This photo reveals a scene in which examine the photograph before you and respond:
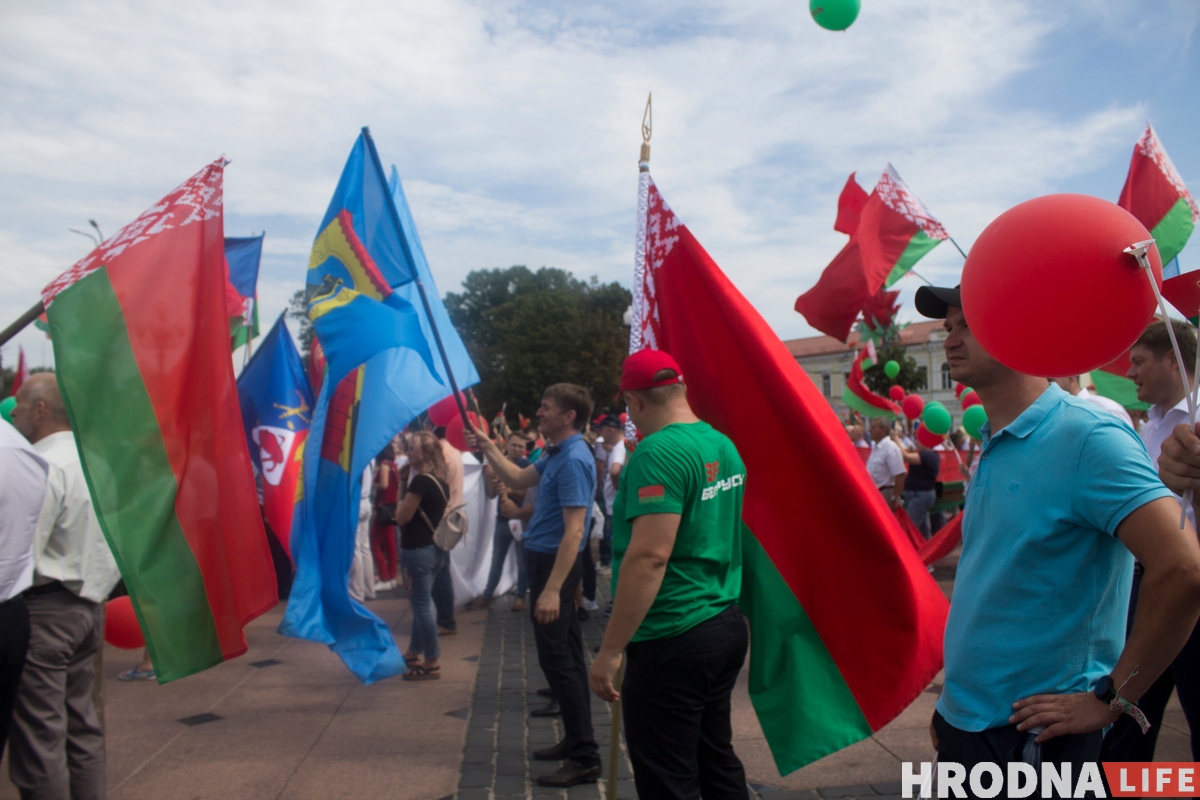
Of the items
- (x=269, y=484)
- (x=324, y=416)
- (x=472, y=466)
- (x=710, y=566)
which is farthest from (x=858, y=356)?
(x=710, y=566)

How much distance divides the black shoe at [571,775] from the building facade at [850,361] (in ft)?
174

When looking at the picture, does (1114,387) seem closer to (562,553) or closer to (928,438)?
(928,438)

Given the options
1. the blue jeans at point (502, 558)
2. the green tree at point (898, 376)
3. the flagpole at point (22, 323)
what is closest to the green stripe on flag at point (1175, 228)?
the blue jeans at point (502, 558)

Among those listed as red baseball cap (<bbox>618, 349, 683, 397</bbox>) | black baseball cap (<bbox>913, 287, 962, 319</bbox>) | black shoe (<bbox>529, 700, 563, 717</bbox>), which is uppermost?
black baseball cap (<bbox>913, 287, 962, 319</bbox>)

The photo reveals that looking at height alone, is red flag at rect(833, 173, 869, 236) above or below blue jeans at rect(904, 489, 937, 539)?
above

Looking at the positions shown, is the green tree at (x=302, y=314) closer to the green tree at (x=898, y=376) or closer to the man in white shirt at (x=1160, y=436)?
the man in white shirt at (x=1160, y=436)

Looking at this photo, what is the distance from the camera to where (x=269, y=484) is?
23.1ft

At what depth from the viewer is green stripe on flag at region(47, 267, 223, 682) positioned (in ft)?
11.0

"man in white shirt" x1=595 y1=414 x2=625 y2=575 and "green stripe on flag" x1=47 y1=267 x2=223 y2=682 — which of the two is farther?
"man in white shirt" x1=595 y1=414 x2=625 y2=575

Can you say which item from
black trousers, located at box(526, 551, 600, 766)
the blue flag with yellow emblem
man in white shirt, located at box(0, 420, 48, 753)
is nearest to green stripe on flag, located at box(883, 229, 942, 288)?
the blue flag with yellow emblem

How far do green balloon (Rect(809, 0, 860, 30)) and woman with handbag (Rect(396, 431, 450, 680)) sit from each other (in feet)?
13.7

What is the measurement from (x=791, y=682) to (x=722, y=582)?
72 centimetres

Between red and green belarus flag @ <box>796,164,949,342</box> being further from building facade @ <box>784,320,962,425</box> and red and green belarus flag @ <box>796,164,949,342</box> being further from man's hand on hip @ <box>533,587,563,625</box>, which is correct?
building facade @ <box>784,320,962,425</box>

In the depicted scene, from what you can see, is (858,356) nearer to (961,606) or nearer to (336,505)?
(336,505)
